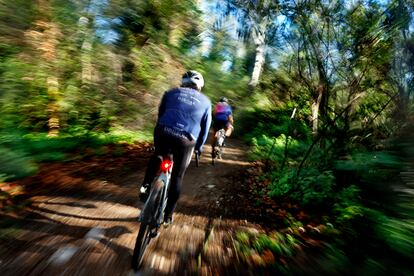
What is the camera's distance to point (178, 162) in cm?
436

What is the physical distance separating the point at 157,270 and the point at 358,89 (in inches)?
251

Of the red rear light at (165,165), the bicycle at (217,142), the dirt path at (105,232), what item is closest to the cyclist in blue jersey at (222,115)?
the bicycle at (217,142)

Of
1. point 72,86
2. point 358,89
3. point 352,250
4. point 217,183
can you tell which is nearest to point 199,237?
point 352,250

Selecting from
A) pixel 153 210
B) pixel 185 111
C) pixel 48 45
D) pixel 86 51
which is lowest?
pixel 153 210

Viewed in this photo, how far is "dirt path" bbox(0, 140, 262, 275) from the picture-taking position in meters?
3.91

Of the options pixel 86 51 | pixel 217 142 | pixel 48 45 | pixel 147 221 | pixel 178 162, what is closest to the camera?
pixel 147 221

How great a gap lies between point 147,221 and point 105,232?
1.21m

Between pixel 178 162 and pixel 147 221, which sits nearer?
pixel 147 221

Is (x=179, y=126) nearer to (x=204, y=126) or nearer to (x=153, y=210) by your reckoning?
(x=204, y=126)

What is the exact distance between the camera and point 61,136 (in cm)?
1037

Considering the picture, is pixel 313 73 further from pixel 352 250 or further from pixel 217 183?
pixel 352 250

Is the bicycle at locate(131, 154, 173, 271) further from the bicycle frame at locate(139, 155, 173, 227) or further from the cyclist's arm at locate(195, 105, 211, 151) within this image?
the cyclist's arm at locate(195, 105, 211, 151)

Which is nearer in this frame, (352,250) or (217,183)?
(352,250)

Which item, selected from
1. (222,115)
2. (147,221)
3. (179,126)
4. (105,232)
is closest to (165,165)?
(179,126)
